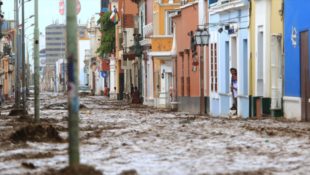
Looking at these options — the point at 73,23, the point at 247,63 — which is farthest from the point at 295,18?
the point at 73,23

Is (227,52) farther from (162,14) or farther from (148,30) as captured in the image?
(148,30)

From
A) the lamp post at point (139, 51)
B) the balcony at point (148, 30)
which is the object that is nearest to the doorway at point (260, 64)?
the balcony at point (148, 30)

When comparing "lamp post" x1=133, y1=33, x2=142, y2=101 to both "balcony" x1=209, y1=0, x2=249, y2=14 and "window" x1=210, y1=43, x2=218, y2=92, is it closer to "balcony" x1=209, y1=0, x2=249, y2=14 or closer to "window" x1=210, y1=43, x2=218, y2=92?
"window" x1=210, y1=43, x2=218, y2=92

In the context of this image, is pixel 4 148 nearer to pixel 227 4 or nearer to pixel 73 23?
pixel 73 23

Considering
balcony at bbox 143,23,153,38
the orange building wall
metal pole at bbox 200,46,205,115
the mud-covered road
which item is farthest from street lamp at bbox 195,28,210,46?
balcony at bbox 143,23,153,38

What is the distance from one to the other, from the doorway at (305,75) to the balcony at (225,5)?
746 centimetres

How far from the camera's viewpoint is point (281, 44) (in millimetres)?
31125

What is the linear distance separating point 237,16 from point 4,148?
19966 mm

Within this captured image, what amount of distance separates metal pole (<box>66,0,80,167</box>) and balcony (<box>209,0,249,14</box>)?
2281cm

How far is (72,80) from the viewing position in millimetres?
13047

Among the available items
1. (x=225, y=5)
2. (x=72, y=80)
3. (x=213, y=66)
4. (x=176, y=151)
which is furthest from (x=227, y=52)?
(x=72, y=80)

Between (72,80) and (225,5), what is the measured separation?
26188mm

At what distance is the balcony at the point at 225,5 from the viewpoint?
3597cm

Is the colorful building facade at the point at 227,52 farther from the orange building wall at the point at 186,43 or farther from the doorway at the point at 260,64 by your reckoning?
the orange building wall at the point at 186,43
